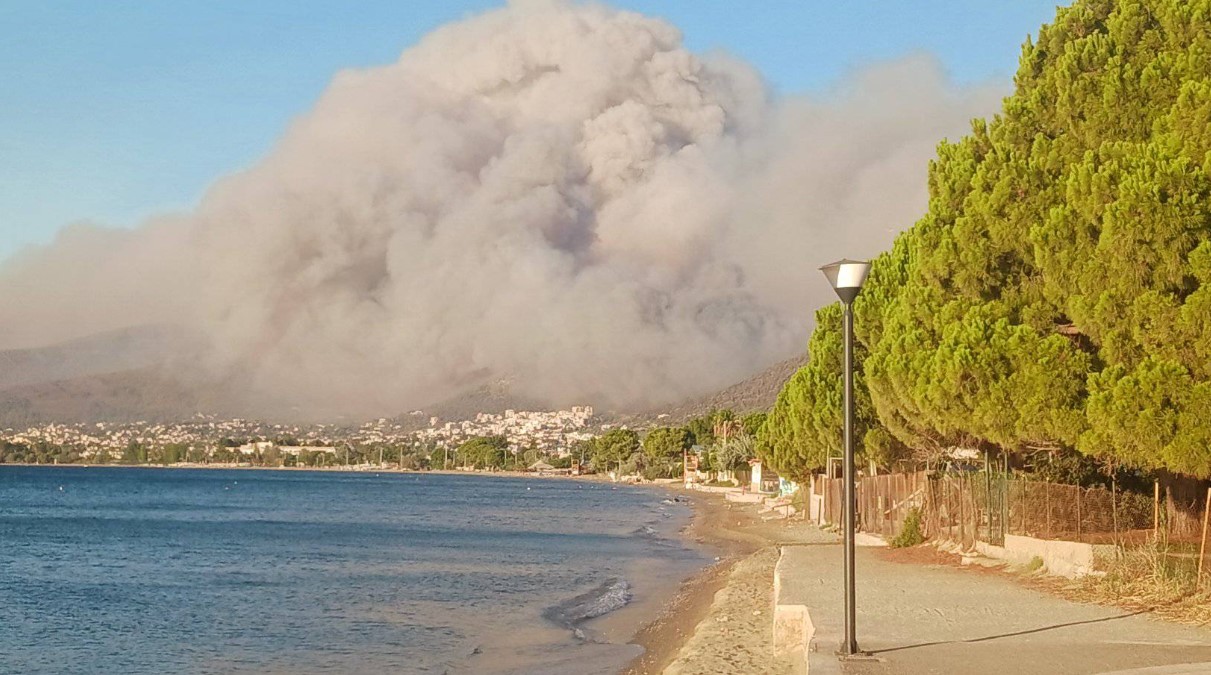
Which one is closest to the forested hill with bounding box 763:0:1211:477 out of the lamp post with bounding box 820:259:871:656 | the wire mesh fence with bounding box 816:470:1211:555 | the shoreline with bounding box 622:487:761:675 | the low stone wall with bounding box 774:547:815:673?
the wire mesh fence with bounding box 816:470:1211:555

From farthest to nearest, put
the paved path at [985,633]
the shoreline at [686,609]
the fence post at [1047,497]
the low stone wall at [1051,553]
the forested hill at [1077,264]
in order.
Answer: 1. the fence post at [1047,497]
2. the shoreline at [686,609]
3. the low stone wall at [1051,553]
4. the forested hill at [1077,264]
5. the paved path at [985,633]

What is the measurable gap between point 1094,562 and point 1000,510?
4.46 meters

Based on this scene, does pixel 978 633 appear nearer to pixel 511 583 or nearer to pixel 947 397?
pixel 947 397

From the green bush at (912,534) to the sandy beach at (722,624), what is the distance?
2.86m

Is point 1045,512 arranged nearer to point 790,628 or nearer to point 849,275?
point 790,628

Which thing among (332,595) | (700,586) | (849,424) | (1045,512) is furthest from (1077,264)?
(332,595)

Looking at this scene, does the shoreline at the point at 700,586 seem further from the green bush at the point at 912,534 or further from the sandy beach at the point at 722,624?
the green bush at the point at 912,534

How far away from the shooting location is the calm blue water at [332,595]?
1933cm

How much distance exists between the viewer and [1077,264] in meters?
17.1

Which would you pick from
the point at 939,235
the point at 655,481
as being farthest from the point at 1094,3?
the point at 655,481

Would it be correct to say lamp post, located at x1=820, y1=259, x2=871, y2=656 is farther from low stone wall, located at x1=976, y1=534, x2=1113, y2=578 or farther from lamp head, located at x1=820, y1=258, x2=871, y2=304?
low stone wall, located at x1=976, y1=534, x2=1113, y2=578

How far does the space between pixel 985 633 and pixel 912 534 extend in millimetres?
13663

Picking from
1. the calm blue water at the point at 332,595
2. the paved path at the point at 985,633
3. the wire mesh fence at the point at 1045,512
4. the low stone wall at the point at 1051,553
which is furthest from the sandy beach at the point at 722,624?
the low stone wall at the point at 1051,553

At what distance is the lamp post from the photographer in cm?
1066
